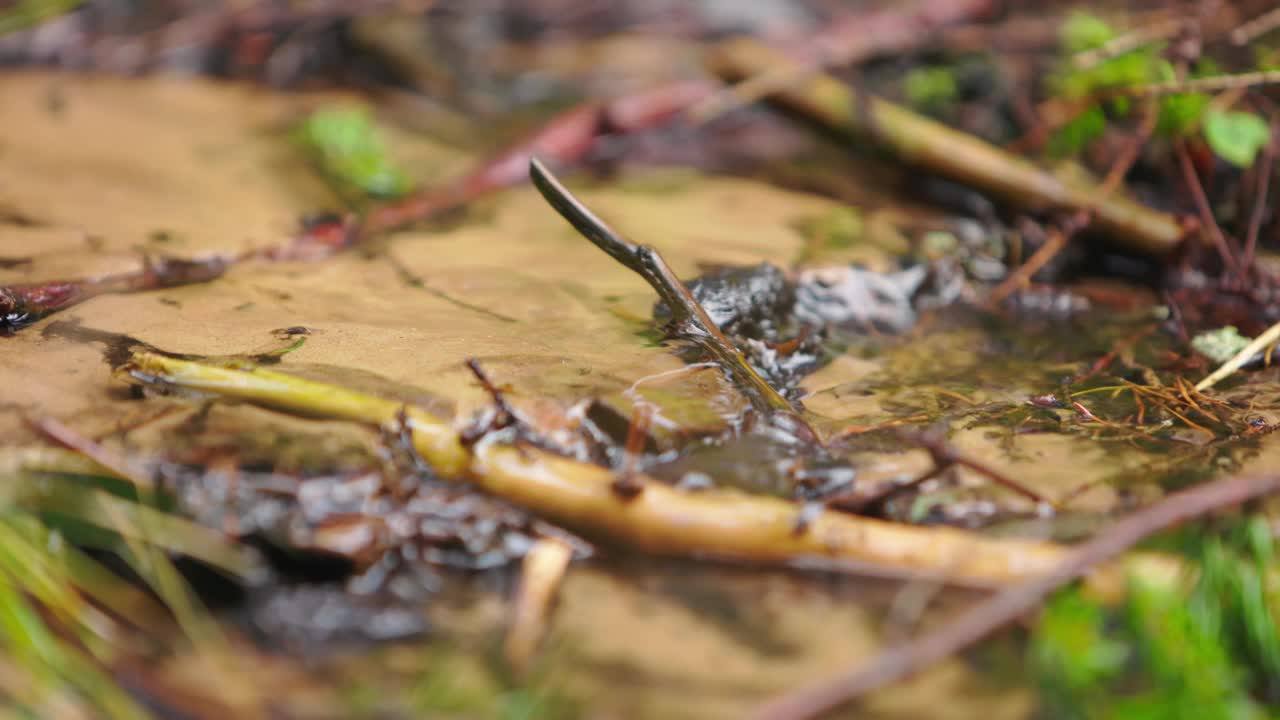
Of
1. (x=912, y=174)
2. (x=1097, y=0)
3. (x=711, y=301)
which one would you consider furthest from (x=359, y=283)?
(x=1097, y=0)

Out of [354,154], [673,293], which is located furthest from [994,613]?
[354,154]

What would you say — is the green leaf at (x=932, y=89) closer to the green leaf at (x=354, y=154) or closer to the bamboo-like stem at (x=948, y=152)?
the bamboo-like stem at (x=948, y=152)

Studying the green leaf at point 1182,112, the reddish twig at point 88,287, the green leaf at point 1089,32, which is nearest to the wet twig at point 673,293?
the reddish twig at point 88,287

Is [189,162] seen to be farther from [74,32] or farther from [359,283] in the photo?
[74,32]

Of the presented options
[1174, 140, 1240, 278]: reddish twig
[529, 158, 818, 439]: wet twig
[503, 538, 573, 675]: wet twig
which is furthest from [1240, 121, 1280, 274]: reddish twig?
[503, 538, 573, 675]: wet twig

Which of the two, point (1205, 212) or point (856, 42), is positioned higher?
point (856, 42)

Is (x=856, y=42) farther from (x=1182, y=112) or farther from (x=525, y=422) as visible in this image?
(x=525, y=422)
